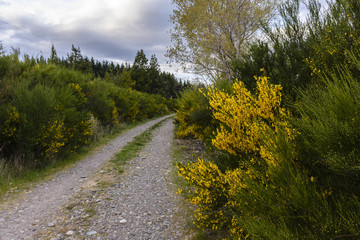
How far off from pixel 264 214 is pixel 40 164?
6693 millimetres

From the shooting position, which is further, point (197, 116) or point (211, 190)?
point (197, 116)

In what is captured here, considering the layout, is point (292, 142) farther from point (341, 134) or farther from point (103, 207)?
point (103, 207)

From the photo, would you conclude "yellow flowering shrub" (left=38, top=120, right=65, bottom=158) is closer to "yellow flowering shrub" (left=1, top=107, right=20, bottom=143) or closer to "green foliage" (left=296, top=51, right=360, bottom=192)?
"yellow flowering shrub" (left=1, top=107, right=20, bottom=143)

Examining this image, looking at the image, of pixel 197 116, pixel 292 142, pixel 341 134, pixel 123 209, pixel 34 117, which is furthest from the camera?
pixel 197 116

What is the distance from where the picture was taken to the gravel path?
3328 mm

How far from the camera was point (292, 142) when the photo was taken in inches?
82.0

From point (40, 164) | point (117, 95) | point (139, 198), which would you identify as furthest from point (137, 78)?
point (139, 198)

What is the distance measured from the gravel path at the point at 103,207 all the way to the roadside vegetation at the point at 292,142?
3.50 ft

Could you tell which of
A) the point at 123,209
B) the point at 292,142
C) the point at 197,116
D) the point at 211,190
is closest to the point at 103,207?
the point at 123,209

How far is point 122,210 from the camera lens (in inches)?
160

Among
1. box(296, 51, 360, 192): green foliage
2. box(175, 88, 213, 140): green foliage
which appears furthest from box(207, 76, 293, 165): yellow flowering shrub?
box(175, 88, 213, 140): green foliage

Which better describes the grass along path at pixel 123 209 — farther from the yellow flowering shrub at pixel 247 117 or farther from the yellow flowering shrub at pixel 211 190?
the yellow flowering shrub at pixel 247 117

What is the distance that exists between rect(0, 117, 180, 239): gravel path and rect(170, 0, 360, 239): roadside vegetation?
1.07 m

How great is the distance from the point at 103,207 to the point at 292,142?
3733 mm
